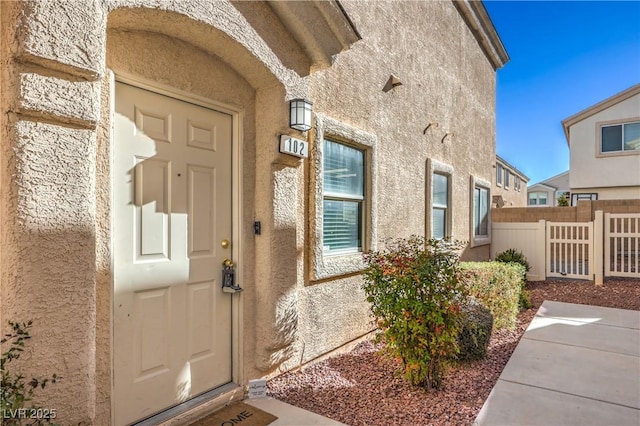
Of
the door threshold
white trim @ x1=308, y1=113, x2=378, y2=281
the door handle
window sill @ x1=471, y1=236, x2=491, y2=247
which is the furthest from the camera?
window sill @ x1=471, y1=236, x2=491, y2=247

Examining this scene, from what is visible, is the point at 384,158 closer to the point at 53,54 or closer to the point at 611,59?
the point at 53,54

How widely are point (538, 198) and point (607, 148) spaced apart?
55.2ft

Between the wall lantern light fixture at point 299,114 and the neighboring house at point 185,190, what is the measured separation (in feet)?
0.15

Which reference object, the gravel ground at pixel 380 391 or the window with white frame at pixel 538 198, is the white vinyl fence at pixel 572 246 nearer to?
the gravel ground at pixel 380 391

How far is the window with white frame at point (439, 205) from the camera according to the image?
286 inches

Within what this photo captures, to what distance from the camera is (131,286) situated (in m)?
2.73

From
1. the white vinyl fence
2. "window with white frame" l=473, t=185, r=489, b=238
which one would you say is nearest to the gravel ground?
"window with white frame" l=473, t=185, r=489, b=238

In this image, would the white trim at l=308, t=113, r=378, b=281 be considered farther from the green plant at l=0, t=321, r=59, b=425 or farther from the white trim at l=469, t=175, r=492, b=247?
the white trim at l=469, t=175, r=492, b=247

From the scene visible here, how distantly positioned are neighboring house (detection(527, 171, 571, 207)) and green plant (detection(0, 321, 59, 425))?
33.7 m

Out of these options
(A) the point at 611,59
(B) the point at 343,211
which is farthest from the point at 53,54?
(A) the point at 611,59

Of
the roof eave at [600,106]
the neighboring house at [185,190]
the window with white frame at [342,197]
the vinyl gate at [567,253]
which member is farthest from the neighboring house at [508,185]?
the neighboring house at [185,190]

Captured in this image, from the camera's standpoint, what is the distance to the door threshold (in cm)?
286

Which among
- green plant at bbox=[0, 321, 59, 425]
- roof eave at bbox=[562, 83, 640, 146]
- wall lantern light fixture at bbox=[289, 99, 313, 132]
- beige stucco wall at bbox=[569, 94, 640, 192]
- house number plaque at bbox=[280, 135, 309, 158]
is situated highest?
roof eave at bbox=[562, 83, 640, 146]

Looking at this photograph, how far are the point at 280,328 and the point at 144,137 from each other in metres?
2.14
